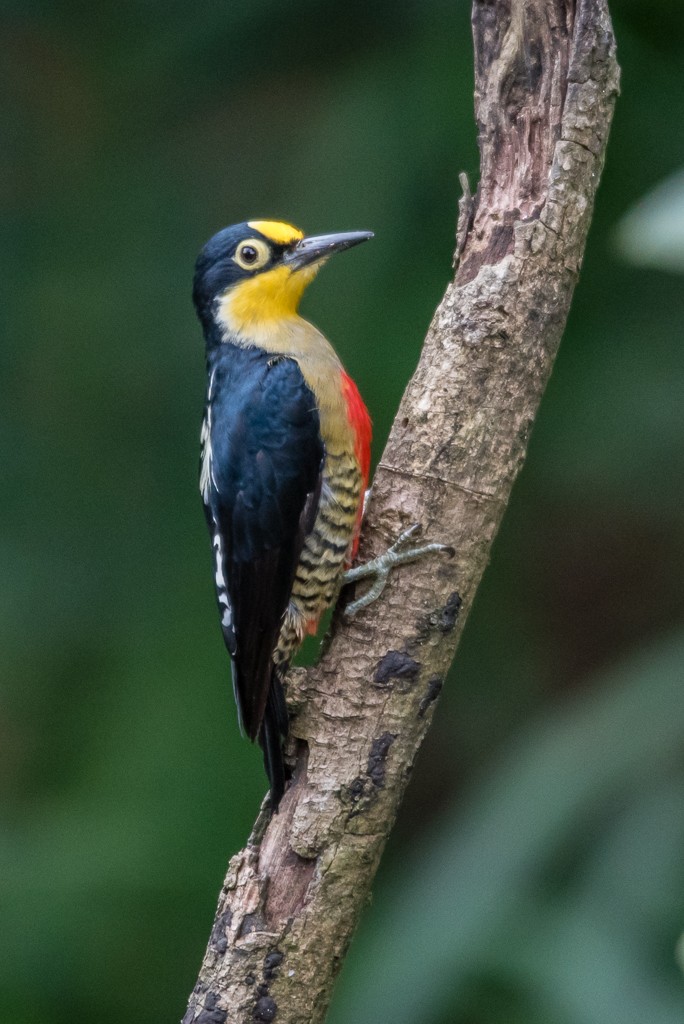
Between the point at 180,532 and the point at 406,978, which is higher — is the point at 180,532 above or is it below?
above

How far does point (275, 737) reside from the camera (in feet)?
9.43

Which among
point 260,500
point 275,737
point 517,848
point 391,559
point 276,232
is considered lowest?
point 517,848

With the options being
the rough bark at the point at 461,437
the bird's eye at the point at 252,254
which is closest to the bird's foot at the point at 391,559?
the rough bark at the point at 461,437

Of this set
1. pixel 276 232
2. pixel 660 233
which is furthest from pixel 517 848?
pixel 660 233

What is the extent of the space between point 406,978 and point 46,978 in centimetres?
142

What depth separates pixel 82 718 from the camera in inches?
170

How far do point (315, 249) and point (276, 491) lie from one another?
80 cm

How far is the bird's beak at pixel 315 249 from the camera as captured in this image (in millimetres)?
3444

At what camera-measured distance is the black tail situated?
9.29ft

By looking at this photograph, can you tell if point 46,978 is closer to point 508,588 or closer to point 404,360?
point 508,588

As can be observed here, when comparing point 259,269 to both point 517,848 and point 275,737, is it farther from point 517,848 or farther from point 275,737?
point 517,848

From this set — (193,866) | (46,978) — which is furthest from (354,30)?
(46,978)

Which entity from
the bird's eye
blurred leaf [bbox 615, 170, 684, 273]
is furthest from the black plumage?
blurred leaf [bbox 615, 170, 684, 273]

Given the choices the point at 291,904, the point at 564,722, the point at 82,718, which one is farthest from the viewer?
the point at 82,718
